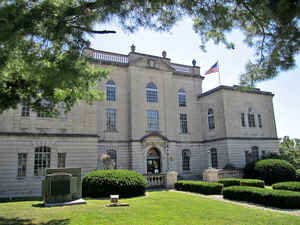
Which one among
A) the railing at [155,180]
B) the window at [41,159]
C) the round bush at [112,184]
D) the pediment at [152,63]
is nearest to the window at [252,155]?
the railing at [155,180]

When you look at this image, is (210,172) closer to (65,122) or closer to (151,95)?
(151,95)

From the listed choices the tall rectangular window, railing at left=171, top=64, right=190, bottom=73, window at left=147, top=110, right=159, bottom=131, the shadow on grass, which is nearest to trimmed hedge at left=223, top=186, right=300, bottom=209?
the shadow on grass

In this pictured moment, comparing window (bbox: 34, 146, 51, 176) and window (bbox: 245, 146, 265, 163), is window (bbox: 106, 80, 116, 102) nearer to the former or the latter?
window (bbox: 34, 146, 51, 176)

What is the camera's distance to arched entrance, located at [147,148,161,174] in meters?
27.8

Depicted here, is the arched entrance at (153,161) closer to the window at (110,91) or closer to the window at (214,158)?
the window at (214,158)

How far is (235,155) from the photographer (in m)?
28.0

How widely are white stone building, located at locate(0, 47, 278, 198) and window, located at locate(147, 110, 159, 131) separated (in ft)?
0.39

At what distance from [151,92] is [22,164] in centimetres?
1572

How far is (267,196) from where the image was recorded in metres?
13.0

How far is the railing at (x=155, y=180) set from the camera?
21.2m

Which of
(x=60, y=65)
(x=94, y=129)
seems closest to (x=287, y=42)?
(x=60, y=65)

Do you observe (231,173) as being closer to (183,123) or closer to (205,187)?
(183,123)

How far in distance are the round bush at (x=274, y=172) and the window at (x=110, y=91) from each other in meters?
17.0

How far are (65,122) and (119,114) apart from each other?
20.9 feet
